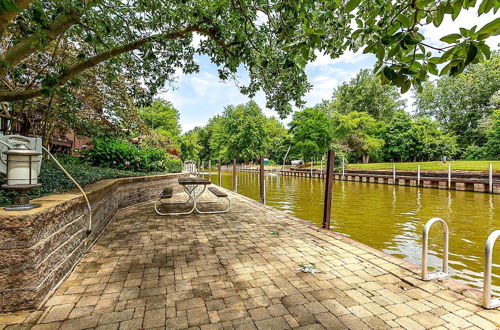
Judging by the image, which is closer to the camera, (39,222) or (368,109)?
(39,222)

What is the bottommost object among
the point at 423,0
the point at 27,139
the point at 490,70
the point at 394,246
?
the point at 394,246

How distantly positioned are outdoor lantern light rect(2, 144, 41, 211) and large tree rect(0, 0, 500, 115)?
1.32m

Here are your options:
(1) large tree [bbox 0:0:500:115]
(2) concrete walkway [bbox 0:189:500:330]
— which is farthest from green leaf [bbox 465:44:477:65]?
(2) concrete walkway [bbox 0:189:500:330]

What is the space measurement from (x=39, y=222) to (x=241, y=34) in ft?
14.9

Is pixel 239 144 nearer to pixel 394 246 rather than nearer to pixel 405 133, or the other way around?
pixel 405 133

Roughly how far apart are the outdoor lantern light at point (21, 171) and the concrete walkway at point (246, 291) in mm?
1080

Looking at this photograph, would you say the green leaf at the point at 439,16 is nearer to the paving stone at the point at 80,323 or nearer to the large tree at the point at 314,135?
the paving stone at the point at 80,323

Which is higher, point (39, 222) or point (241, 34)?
point (241, 34)

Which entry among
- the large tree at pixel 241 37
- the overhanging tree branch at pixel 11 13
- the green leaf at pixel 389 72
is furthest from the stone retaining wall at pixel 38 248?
the green leaf at pixel 389 72

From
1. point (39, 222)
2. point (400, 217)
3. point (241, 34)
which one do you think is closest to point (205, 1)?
point (241, 34)

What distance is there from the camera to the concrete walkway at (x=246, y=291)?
7.19 feet

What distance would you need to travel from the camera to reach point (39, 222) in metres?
2.36

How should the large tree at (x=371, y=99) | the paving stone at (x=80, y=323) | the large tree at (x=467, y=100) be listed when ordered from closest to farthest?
the paving stone at (x=80, y=323), the large tree at (x=467, y=100), the large tree at (x=371, y=99)

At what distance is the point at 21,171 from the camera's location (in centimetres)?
260
